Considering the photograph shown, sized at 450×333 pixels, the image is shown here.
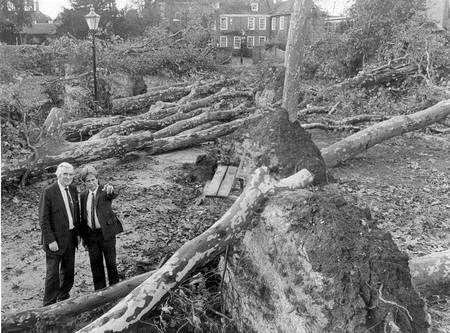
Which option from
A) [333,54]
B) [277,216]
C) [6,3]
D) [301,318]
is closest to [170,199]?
[277,216]

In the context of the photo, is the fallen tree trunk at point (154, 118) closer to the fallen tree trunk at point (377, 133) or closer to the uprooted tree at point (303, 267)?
the fallen tree trunk at point (377, 133)

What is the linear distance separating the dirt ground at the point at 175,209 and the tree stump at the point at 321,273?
4.61 ft

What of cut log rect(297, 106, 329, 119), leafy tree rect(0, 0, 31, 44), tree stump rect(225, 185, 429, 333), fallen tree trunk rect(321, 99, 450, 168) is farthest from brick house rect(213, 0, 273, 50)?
tree stump rect(225, 185, 429, 333)

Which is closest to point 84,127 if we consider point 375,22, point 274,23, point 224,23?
point 375,22

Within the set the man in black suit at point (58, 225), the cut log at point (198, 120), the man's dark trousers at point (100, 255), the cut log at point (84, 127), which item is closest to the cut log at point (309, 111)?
the cut log at point (198, 120)

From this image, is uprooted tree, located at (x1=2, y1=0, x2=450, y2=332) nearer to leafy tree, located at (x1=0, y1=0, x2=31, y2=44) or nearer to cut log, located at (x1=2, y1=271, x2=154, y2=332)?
cut log, located at (x1=2, y1=271, x2=154, y2=332)

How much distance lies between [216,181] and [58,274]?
3881 millimetres

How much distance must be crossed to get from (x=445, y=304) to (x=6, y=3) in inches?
1309

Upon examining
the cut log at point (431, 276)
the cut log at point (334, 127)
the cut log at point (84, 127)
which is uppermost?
the cut log at point (431, 276)

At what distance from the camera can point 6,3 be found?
29.8 metres

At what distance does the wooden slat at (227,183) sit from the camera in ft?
24.2

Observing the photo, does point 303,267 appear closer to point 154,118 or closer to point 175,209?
point 175,209

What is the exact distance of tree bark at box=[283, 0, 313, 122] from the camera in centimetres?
945

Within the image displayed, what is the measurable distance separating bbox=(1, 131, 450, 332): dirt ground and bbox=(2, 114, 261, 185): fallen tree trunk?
0.31 metres
